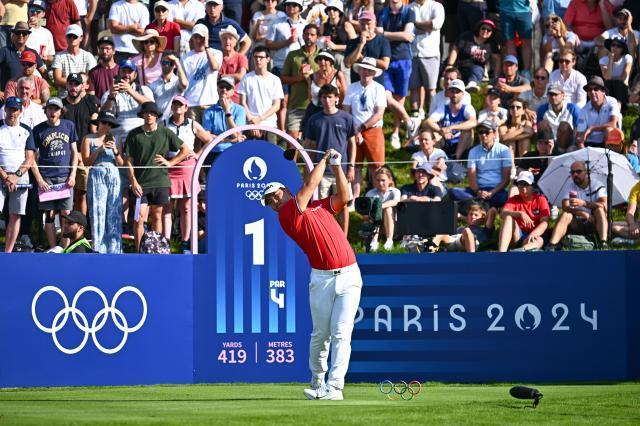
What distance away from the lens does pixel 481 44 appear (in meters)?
23.1

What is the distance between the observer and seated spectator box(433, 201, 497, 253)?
1698cm

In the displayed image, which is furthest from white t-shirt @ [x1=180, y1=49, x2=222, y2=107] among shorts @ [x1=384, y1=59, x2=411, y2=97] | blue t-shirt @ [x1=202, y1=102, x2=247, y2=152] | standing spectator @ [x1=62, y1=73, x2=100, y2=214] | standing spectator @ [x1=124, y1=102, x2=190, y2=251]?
shorts @ [x1=384, y1=59, x2=411, y2=97]

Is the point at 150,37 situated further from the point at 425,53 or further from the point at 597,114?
the point at 597,114

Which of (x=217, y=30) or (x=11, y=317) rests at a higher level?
(x=217, y=30)

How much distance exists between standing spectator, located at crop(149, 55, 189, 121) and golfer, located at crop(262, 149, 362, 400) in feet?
23.9

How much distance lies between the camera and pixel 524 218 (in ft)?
55.7

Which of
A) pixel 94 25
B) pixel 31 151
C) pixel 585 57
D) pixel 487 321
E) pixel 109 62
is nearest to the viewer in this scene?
pixel 487 321

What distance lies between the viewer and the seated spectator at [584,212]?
16.6m

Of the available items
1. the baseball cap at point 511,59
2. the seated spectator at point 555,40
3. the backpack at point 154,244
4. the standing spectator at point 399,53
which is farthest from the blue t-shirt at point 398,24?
the backpack at point 154,244

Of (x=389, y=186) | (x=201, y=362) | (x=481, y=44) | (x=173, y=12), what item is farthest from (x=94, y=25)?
(x=201, y=362)

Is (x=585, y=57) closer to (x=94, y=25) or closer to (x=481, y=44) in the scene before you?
(x=481, y=44)

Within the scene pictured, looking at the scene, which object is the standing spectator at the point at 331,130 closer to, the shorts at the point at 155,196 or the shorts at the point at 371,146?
Result: the shorts at the point at 371,146

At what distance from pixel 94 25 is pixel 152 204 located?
846cm

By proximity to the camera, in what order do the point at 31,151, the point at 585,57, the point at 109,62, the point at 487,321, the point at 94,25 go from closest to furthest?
the point at 487,321 → the point at 31,151 → the point at 109,62 → the point at 585,57 → the point at 94,25
